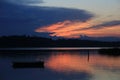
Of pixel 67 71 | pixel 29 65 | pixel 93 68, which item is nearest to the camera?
pixel 67 71

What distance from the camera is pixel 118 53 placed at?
128 meters

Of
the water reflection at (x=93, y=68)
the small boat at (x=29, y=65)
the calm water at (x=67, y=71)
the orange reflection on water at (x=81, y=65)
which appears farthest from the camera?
the orange reflection on water at (x=81, y=65)

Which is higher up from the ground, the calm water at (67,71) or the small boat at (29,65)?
the small boat at (29,65)

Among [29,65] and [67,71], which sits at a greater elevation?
[29,65]

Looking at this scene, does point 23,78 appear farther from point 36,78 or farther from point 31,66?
point 31,66

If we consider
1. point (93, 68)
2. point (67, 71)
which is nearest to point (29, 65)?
point (67, 71)

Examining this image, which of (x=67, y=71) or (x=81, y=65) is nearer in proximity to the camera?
(x=67, y=71)

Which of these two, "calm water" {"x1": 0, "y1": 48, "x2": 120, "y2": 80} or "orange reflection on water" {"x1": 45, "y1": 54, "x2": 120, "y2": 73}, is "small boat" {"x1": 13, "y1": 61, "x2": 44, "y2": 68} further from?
"orange reflection on water" {"x1": 45, "y1": 54, "x2": 120, "y2": 73}

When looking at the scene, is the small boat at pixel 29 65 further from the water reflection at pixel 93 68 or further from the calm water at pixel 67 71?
the water reflection at pixel 93 68

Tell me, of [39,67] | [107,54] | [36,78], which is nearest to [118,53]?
[107,54]

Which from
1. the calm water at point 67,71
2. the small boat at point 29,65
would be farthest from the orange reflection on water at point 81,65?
the small boat at point 29,65

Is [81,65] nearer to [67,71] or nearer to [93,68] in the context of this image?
[93,68]

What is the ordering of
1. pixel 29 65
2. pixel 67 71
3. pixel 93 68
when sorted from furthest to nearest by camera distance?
pixel 93 68, pixel 29 65, pixel 67 71

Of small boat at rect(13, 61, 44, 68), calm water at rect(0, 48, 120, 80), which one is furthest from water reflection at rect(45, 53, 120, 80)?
small boat at rect(13, 61, 44, 68)
